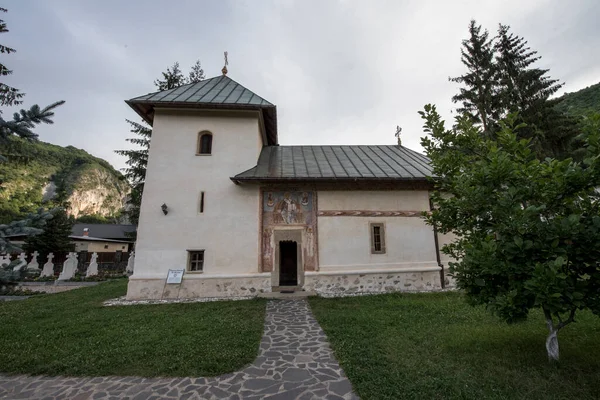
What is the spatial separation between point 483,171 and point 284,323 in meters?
5.43

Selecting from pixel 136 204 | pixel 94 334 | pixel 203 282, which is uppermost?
pixel 136 204

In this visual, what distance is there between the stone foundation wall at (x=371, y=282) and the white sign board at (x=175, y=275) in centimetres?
450

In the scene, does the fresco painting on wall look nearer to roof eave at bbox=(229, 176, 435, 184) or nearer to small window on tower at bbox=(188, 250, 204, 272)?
roof eave at bbox=(229, 176, 435, 184)

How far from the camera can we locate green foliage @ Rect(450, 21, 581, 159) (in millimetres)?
16641

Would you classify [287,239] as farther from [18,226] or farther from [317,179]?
[18,226]

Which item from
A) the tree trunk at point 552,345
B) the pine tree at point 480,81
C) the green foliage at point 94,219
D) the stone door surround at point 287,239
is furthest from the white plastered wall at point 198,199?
the green foliage at point 94,219

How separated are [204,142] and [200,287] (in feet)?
18.9

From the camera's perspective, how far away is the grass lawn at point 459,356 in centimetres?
339

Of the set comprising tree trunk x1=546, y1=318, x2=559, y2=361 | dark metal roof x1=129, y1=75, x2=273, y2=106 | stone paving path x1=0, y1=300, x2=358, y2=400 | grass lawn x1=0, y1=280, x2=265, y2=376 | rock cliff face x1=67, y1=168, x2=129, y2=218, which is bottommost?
stone paving path x1=0, y1=300, x2=358, y2=400

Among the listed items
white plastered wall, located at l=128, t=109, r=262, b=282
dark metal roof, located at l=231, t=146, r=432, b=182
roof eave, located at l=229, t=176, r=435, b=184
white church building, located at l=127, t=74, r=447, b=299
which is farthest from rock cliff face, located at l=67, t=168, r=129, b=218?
roof eave, located at l=229, t=176, r=435, b=184

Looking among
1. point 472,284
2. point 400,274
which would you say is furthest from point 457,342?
point 400,274

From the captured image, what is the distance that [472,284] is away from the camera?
4.02 m

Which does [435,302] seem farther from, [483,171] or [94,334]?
[94,334]

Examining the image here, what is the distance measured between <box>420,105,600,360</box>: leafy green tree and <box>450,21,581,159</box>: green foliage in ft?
50.7
